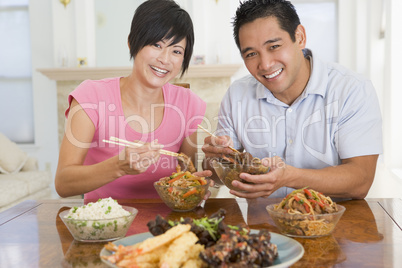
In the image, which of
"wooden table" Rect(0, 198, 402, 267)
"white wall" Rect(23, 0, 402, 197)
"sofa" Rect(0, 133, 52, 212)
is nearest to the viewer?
"wooden table" Rect(0, 198, 402, 267)

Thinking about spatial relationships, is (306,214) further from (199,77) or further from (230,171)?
(199,77)

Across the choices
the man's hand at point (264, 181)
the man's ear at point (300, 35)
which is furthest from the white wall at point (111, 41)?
the man's hand at point (264, 181)

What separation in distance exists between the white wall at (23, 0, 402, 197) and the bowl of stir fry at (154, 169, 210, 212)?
3.89 m

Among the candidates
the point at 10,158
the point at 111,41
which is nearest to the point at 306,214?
the point at 10,158

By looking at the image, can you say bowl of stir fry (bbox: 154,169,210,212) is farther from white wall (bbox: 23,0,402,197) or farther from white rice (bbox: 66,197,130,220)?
white wall (bbox: 23,0,402,197)

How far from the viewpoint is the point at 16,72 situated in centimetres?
623

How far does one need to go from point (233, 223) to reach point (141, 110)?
A: 999mm

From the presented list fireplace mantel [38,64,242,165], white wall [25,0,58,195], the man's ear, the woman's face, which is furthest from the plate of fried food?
white wall [25,0,58,195]

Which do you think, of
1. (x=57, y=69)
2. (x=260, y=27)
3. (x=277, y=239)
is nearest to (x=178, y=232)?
(x=277, y=239)

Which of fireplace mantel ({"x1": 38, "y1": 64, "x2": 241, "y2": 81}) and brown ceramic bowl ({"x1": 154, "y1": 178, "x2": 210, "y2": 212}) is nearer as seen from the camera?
brown ceramic bowl ({"x1": 154, "y1": 178, "x2": 210, "y2": 212})

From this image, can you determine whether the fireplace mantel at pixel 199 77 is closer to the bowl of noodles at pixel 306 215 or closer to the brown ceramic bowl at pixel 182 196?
the brown ceramic bowl at pixel 182 196

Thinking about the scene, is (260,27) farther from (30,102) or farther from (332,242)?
(30,102)

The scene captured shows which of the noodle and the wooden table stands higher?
the noodle

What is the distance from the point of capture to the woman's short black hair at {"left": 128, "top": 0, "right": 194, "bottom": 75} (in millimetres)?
2088
